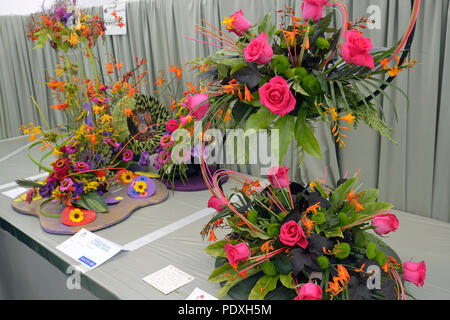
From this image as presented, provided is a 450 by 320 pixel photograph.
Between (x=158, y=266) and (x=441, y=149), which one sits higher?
(x=441, y=149)

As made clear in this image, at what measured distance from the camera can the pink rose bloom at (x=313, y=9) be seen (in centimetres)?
78

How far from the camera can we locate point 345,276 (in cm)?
→ 78

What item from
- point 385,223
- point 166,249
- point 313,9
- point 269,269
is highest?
point 313,9

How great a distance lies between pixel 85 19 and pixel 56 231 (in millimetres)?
895

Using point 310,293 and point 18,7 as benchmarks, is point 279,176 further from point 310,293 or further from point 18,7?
point 18,7

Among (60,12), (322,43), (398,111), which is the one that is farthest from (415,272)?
(60,12)

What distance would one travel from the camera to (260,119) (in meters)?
0.77

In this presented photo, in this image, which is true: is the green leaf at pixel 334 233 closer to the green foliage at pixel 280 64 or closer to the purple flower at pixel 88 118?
the green foliage at pixel 280 64

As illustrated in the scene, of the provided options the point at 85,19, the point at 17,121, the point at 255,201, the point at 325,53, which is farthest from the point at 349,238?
the point at 17,121

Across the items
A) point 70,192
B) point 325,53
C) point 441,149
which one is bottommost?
point 70,192

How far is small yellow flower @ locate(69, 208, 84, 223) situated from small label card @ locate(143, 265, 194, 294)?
48cm

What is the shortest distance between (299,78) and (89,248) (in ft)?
3.00

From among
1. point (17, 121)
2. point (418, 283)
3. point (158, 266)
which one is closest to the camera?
point (418, 283)

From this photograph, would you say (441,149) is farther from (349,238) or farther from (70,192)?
(70,192)
